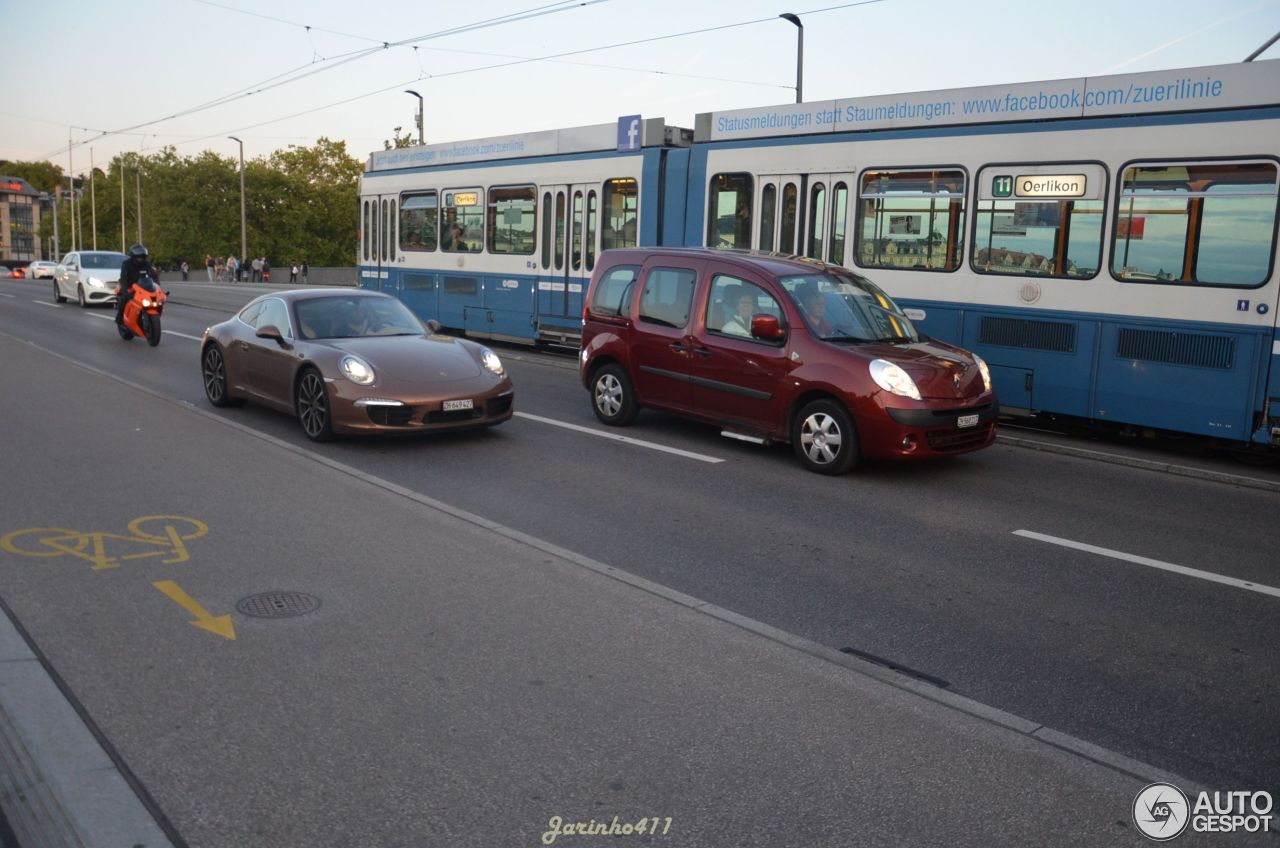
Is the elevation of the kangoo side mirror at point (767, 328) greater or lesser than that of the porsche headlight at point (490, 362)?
greater

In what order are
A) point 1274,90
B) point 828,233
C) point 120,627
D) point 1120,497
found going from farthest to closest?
1. point 828,233
2. point 1274,90
3. point 1120,497
4. point 120,627

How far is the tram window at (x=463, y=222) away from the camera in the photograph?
65.8 ft

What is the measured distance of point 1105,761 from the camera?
4098 mm

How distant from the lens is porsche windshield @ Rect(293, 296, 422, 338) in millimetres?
11016

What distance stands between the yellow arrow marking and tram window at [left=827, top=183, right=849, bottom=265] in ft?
31.4

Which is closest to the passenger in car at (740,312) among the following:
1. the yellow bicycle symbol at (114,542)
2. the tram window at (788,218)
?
the tram window at (788,218)

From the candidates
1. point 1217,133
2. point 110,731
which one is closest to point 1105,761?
point 110,731

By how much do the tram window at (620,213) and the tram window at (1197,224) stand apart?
291 inches

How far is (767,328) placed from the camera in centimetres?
984

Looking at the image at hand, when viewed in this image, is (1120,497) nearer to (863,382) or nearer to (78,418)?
(863,382)

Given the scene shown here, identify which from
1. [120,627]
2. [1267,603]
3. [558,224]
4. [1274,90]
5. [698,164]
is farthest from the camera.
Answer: [558,224]

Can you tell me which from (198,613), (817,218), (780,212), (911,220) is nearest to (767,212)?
(780,212)

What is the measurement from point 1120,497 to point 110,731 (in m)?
7.59

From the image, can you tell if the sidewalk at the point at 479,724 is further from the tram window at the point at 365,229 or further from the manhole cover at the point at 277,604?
the tram window at the point at 365,229
